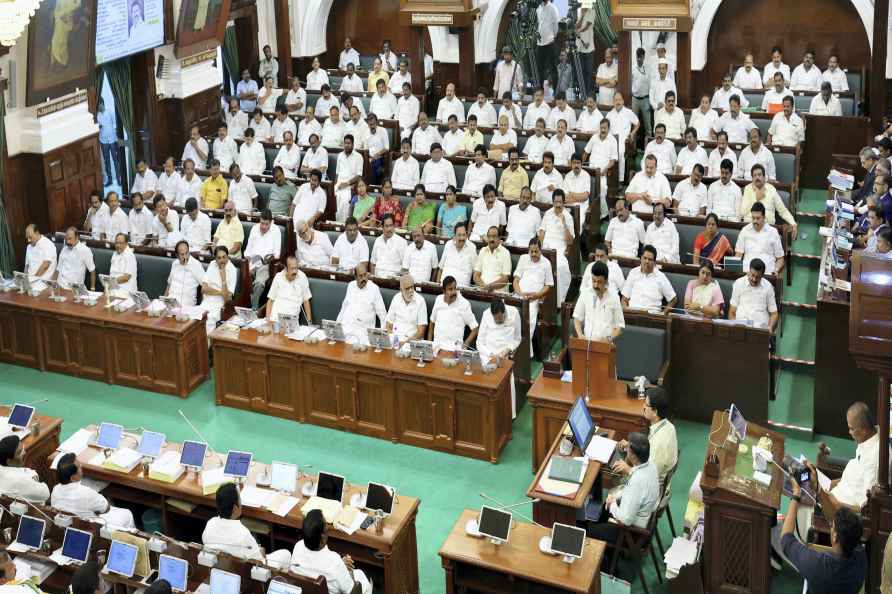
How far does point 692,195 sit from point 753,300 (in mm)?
2792

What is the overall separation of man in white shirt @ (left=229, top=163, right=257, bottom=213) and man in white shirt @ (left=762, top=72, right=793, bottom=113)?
7187mm

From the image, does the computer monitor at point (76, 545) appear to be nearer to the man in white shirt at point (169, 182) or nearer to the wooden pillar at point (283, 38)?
the man in white shirt at point (169, 182)

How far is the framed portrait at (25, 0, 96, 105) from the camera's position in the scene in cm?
1194

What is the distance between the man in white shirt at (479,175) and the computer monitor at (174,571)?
7.46 metres

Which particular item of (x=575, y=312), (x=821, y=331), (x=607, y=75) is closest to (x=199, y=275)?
(x=575, y=312)

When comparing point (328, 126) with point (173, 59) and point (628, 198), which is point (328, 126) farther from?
point (628, 198)

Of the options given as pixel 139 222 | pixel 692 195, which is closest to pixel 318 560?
pixel 139 222

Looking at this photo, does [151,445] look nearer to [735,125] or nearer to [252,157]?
[252,157]

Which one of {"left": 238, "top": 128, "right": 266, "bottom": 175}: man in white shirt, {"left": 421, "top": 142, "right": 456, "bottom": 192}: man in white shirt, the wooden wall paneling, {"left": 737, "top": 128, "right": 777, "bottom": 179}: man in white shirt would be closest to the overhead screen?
{"left": 238, "top": 128, "right": 266, "bottom": 175}: man in white shirt

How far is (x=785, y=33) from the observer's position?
17.7 m

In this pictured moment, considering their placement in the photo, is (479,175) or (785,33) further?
(785,33)

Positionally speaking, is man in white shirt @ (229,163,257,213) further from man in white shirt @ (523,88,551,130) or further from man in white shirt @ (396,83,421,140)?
man in white shirt @ (523,88,551,130)

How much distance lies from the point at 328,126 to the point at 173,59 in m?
2.37

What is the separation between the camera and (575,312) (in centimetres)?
938
